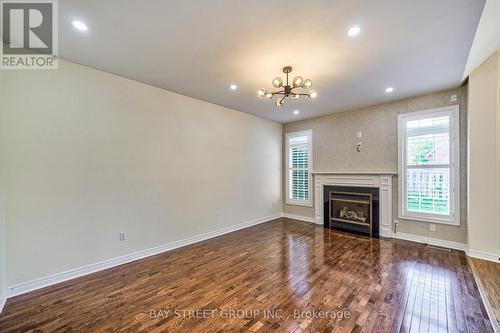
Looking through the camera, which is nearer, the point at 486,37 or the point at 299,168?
the point at 486,37

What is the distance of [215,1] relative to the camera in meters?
1.84

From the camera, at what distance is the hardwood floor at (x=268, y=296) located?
1.96 meters

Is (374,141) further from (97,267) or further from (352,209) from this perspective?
(97,267)

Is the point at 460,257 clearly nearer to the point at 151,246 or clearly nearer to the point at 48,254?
the point at 151,246

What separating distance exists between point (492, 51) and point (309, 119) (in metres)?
3.40

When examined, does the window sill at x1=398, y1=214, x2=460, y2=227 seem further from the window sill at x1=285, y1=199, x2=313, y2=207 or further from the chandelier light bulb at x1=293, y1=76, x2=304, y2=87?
the chandelier light bulb at x1=293, y1=76, x2=304, y2=87

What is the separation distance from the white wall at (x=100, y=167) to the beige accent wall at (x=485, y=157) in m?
4.37

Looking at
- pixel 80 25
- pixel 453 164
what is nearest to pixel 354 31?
pixel 80 25

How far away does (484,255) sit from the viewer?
10.8 ft

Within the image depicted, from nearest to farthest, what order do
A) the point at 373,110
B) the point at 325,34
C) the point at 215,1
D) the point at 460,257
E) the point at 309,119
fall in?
1. the point at 215,1
2. the point at 325,34
3. the point at 460,257
4. the point at 373,110
5. the point at 309,119

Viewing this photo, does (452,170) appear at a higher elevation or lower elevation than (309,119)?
lower

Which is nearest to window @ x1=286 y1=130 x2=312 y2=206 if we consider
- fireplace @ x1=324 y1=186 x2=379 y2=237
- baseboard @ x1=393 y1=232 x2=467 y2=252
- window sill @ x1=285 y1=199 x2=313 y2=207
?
window sill @ x1=285 y1=199 x2=313 y2=207

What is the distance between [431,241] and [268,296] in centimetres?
364

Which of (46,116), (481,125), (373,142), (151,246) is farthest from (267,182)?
(46,116)
